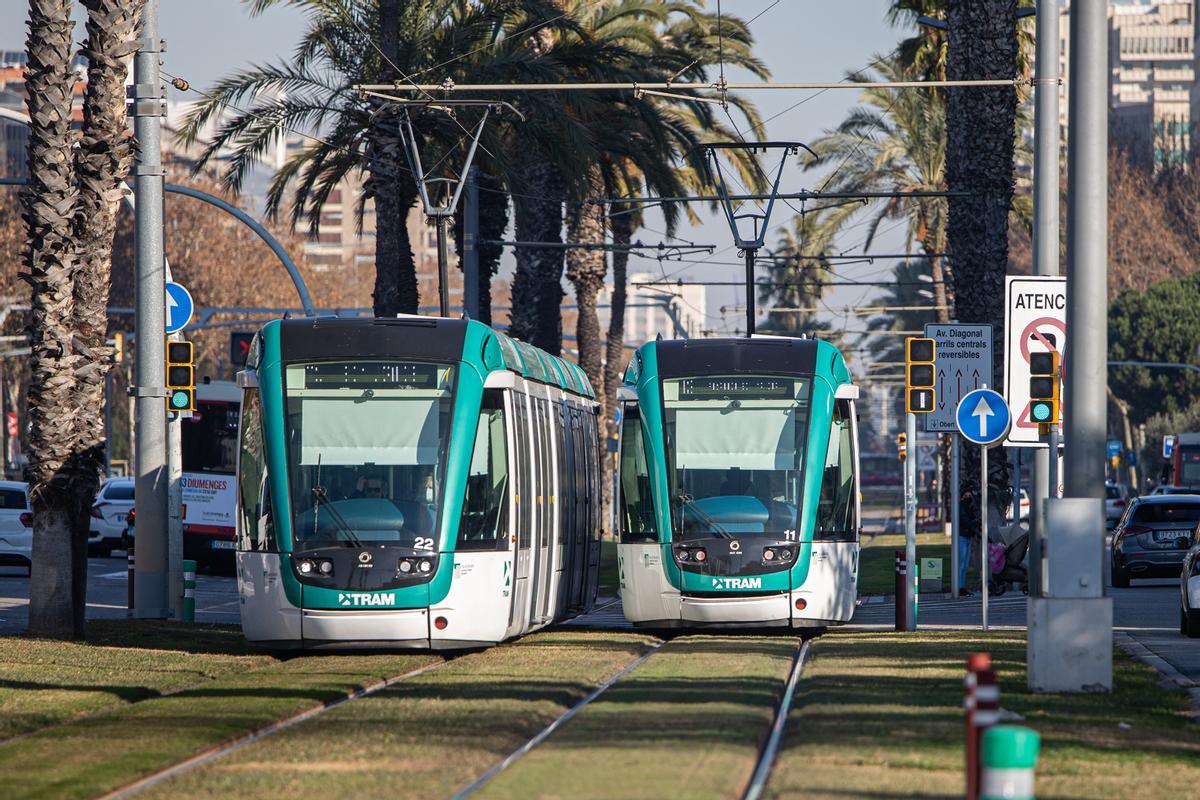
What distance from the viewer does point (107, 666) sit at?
16469 millimetres

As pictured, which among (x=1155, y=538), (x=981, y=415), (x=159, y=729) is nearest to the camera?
(x=159, y=729)

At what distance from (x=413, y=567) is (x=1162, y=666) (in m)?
6.35

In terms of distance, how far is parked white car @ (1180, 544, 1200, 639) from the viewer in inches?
824

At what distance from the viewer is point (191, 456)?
3644 cm

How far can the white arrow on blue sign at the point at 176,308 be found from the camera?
24375 millimetres

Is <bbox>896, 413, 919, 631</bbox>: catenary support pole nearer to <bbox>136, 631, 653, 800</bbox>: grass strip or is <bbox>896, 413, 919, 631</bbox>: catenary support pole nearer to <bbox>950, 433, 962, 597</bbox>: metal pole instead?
<bbox>950, 433, 962, 597</bbox>: metal pole

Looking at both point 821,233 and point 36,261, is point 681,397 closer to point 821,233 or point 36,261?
point 36,261

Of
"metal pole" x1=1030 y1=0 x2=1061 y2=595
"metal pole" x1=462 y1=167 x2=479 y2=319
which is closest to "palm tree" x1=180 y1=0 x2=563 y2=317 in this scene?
"metal pole" x1=462 y1=167 x2=479 y2=319

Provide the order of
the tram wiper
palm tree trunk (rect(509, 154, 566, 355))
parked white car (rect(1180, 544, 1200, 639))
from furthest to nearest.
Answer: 1. palm tree trunk (rect(509, 154, 566, 355))
2. parked white car (rect(1180, 544, 1200, 639))
3. the tram wiper

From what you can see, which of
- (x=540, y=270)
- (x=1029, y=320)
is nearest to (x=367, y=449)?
(x=1029, y=320)

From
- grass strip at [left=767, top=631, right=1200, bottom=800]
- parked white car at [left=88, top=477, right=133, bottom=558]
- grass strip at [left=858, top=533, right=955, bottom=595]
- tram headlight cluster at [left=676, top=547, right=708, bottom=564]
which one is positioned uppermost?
tram headlight cluster at [left=676, top=547, right=708, bottom=564]

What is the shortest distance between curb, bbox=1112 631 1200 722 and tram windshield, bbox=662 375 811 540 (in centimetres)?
344

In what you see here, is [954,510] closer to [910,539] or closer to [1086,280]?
[910,539]

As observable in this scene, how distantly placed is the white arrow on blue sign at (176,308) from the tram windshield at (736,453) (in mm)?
6711
